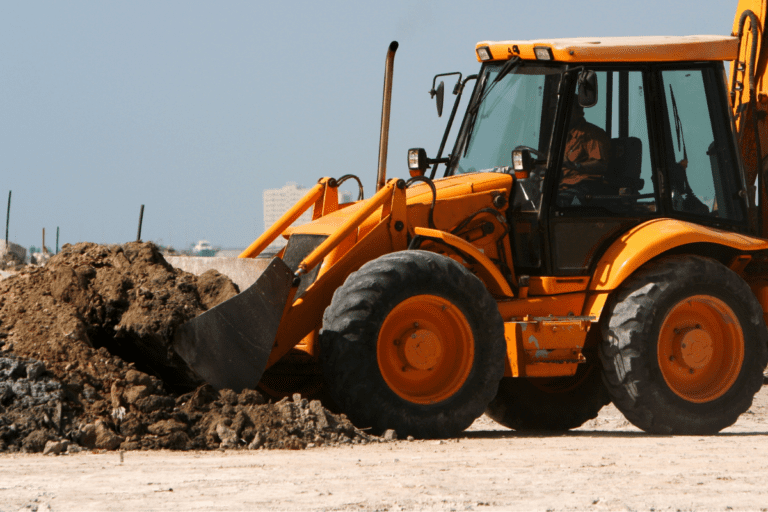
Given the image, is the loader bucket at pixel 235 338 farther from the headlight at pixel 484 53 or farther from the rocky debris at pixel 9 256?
the rocky debris at pixel 9 256

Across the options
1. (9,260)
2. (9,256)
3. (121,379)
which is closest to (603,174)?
(121,379)

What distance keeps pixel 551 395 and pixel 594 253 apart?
160cm

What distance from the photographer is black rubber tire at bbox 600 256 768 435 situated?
7855 mm

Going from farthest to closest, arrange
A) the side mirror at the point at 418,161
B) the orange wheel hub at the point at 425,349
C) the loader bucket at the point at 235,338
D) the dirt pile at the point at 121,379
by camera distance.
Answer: the side mirror at the point at 418,161 → the orange wheel hub at the point at 425,349 → the loader bucket at the point at 235,338 → the dirt pile at the point at 121,379

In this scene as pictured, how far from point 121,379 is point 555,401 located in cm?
397

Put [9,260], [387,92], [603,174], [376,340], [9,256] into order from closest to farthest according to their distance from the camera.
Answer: [376,340]
[387,92]
[603,174]
[9,260]
[9,256]

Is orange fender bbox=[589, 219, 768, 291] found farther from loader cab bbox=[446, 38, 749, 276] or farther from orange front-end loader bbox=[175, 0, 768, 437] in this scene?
loader cab bbox=[446, 38, 749, 276]

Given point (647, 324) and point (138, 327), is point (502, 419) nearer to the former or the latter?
point (647, 324)

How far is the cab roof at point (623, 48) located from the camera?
8.12 meters

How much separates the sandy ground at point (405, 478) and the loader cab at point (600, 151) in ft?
5.94

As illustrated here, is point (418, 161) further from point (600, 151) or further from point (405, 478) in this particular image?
point (405, 478)

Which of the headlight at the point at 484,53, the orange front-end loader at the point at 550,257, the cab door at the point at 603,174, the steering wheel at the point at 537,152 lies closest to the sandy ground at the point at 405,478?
the orange front-end loader at the point at 550,257

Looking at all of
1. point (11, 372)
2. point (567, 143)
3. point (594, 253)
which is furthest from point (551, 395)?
point (11, 372)

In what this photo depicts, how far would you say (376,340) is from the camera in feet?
23.2
